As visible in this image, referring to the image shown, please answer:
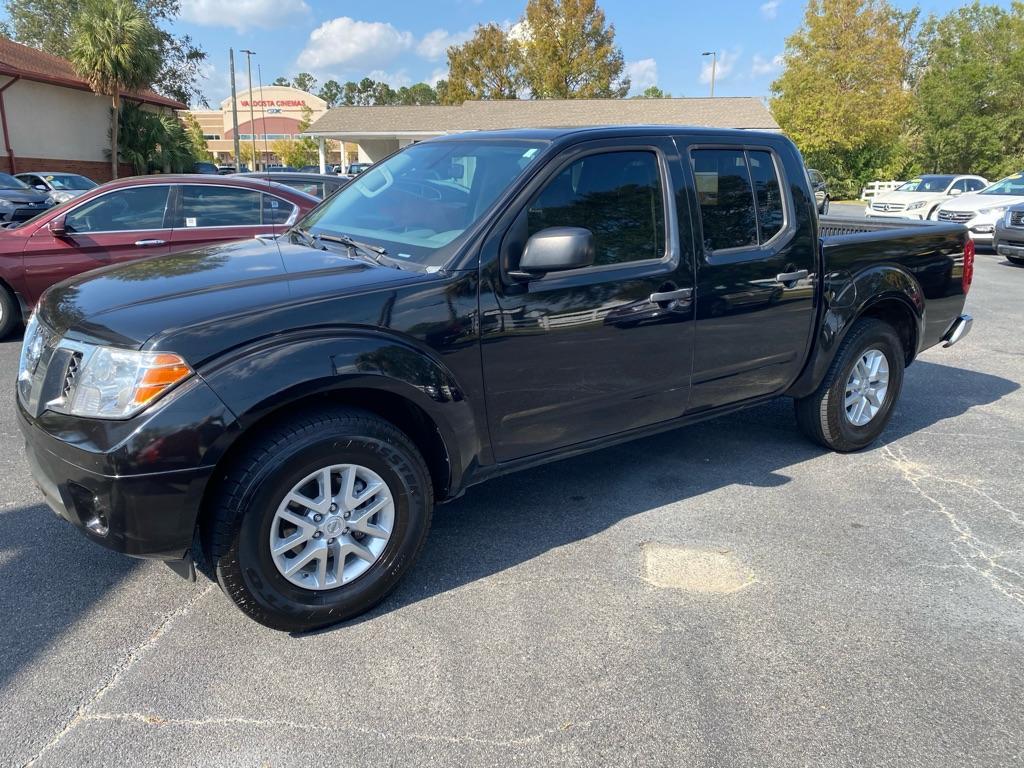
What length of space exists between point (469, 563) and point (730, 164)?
2.43 meters

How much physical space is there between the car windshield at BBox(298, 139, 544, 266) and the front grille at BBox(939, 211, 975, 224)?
15.7 meters

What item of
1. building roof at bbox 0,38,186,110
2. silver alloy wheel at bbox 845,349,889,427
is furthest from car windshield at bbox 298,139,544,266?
building roof at bbox 0,38,186,110

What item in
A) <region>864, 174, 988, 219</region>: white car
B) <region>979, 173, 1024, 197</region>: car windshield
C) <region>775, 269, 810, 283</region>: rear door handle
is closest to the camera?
<region>775, 269, 810, 283</region>: rear door handle

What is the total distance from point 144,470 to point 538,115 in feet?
118

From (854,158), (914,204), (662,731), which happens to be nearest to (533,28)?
(854,158)

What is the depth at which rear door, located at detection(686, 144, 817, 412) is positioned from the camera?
3846 mm

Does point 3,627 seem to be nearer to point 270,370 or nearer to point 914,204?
point 270,370

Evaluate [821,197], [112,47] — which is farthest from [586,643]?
[112,47]

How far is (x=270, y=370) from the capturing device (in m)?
2.64

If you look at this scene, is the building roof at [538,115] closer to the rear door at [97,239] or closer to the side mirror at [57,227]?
the rear door at [97,239]

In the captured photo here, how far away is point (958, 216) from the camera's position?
53.7ft

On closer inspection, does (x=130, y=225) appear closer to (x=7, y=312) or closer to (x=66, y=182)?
(x=7, y=312)

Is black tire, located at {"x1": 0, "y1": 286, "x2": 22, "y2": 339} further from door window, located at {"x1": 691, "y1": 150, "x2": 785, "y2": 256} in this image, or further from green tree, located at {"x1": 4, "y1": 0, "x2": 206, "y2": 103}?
green tree, located at {"x1": 4, "y1": 0, "x2": 206, "y2": 103}

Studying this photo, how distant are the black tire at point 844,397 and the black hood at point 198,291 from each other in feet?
9.16
